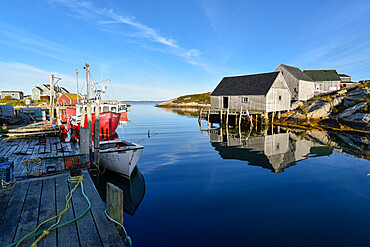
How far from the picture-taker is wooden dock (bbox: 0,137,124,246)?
4.71m

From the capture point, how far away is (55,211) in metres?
5.77

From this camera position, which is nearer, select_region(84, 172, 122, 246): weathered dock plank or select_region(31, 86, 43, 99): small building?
select_region(84, 172, 122, 246): weathered dock plank

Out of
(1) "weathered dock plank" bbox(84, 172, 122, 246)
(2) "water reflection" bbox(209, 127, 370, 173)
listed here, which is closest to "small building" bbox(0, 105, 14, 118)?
(2) "water reflection" bbox(209, 127, 370, 173)

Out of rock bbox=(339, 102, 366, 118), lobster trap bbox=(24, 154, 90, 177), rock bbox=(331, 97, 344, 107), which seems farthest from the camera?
rock bbox=(331, 97, 344, 107)

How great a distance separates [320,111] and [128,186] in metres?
36.7

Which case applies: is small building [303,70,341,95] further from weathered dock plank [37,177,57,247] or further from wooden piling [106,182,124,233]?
weathered dock plank [37,177,57,247]

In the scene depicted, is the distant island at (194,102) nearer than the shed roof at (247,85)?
No

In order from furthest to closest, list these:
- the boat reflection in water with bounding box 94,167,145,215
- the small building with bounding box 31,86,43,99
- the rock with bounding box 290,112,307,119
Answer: the small building with bounding box 31,86,43,99, the rock with bounding box 290,112,307,119, the boat reflection in water with bounding box 94,167,145,215

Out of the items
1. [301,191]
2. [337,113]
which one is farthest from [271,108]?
[301,191]

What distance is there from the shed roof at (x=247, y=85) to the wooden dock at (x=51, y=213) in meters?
33.8

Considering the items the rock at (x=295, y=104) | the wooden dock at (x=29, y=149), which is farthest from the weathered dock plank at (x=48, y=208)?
the rock at (x=295, y=104)

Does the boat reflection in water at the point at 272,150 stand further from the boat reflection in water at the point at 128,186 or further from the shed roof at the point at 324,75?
the shed roof at the point at 324,75

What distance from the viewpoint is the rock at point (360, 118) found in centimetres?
2864

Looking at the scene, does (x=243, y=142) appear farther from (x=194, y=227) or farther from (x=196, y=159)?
(x=194, y=227)
